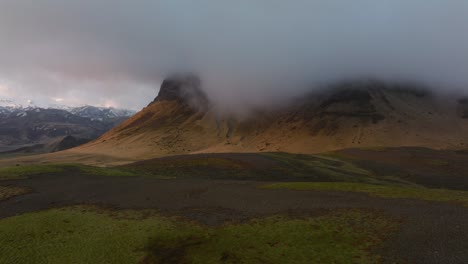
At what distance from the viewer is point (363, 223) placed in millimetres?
26672

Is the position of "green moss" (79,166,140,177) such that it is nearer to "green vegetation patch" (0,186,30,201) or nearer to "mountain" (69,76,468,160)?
"green vegetation patch" (0,186,30,201)

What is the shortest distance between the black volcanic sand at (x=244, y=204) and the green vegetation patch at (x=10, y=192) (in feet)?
4.55

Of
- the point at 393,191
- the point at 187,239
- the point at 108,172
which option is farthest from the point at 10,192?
the point at 393,191

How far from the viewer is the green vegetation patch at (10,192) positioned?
39.0m

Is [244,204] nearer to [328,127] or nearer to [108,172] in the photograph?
[108,172]

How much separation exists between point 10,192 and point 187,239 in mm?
26946

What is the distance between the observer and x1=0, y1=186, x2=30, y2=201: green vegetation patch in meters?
39.0

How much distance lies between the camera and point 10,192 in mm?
40719

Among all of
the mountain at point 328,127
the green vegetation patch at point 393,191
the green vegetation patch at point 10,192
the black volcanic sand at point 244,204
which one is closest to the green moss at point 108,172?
the black volcanic sand at point 244,204

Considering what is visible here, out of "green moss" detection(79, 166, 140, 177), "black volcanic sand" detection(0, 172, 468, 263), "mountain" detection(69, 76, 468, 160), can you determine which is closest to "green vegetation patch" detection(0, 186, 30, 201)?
"black volcanic sand" detection(0, 172, 468, 263)

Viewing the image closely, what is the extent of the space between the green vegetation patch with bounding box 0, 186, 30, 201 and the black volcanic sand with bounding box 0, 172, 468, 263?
4.55 ft

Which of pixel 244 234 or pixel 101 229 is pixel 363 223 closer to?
→ pixel 244 234

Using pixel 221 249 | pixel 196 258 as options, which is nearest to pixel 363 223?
pixel 221 249

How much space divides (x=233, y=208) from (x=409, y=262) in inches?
660
